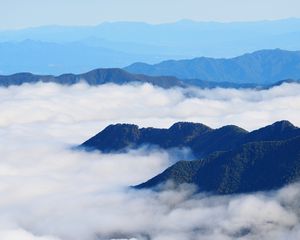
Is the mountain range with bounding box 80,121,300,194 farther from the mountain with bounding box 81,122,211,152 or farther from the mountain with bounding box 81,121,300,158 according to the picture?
the mountain with bounding box 81,122,211,152

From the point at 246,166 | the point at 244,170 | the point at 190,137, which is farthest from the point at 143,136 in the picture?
the point at 244,170

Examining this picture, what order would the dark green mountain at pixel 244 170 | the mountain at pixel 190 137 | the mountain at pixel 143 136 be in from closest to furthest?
the dark green mountain at pixel 244 170 < the mountain at pixel 190 137 < the mountain at pixel 143 136

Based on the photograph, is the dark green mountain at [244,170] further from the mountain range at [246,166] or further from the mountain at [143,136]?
the mountain at [143,136]

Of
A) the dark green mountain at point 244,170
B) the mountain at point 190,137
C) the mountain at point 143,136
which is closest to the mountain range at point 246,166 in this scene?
the dark green mountain at point 244,170

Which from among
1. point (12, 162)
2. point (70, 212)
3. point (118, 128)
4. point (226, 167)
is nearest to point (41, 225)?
point (70, 212)

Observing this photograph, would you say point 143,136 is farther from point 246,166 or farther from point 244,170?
point 244,170

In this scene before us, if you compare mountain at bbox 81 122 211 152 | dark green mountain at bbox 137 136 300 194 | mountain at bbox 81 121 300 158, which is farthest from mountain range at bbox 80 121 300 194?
mountain at bbox 81 122 211 152
